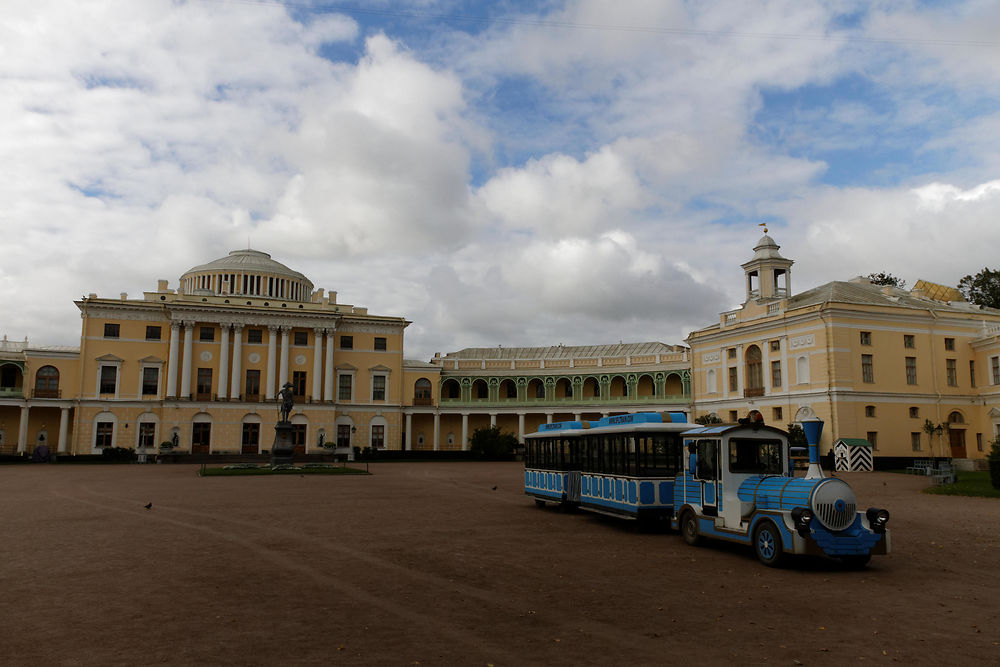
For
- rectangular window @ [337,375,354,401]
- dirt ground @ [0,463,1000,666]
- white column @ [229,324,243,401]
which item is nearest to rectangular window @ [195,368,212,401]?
white column @ [229,324,243,401]

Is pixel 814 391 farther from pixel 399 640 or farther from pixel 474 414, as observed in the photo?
pixel 399 640

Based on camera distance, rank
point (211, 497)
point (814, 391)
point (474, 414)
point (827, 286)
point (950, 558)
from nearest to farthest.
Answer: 1. point (950, 558)
2. point (211, 497)
3. point (814, 391)
4. point (827, 286)
5. point (474, 414)

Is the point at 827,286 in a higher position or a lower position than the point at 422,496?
higher

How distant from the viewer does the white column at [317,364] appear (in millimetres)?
62969

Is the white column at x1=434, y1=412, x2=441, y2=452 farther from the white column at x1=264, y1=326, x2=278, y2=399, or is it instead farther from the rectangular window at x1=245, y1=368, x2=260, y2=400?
the rectangular window at x1=245, y1=368, x2=260, y2=400

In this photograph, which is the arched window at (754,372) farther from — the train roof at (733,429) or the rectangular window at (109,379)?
the rectangular window at (109,379)

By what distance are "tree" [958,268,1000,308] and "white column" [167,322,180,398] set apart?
215ft

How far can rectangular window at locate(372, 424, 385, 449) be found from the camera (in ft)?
215

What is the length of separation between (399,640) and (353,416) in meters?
58.8

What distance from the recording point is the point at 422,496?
81.6ft

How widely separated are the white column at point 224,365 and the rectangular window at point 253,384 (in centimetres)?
174

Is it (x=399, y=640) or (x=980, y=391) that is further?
(x=980, y=391)

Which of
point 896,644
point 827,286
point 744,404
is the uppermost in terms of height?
point 827,286

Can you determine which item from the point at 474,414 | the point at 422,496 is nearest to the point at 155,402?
the point at 474,414
